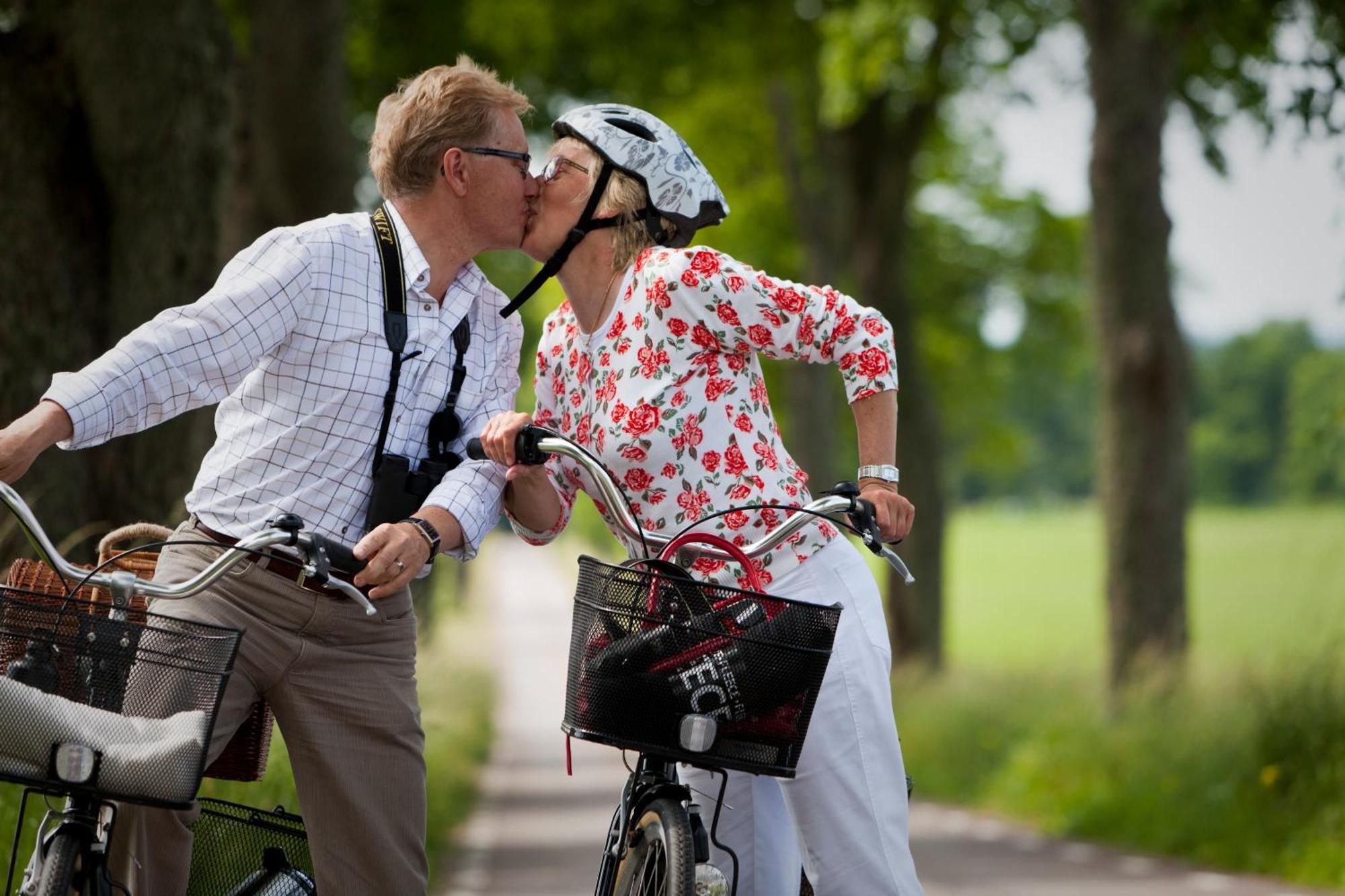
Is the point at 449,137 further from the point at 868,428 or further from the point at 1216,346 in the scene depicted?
the point at 1216,346

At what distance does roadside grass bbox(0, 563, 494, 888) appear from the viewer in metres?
6.10

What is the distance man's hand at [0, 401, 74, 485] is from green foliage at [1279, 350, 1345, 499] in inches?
306

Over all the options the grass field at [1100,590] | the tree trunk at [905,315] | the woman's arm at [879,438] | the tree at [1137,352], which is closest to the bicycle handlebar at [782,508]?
the woman's arm at [879,438]

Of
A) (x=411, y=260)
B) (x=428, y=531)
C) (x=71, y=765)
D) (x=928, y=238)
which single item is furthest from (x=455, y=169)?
(x=928, y=238)

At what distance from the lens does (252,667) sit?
3.58 m

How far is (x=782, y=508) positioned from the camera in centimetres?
357

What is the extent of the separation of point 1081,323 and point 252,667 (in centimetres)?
2335

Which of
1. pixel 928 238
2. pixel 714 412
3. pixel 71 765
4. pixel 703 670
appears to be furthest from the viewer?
pixel 928 238

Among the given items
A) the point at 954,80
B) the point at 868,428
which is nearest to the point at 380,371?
the point at 868,428

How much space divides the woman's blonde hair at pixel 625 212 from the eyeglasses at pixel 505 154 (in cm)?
15

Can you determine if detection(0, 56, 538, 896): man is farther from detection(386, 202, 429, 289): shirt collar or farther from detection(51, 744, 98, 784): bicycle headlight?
detection(51, 744, 98, 784): bicycle headlight

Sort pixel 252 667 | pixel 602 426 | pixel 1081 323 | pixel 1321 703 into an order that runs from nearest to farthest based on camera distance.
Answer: pixel 252 667, pixel 602 426, pixel 1321 703, pixel 1081 323

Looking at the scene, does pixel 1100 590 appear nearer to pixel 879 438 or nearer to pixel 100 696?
pixel 879 438

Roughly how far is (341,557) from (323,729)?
1.60 ft
